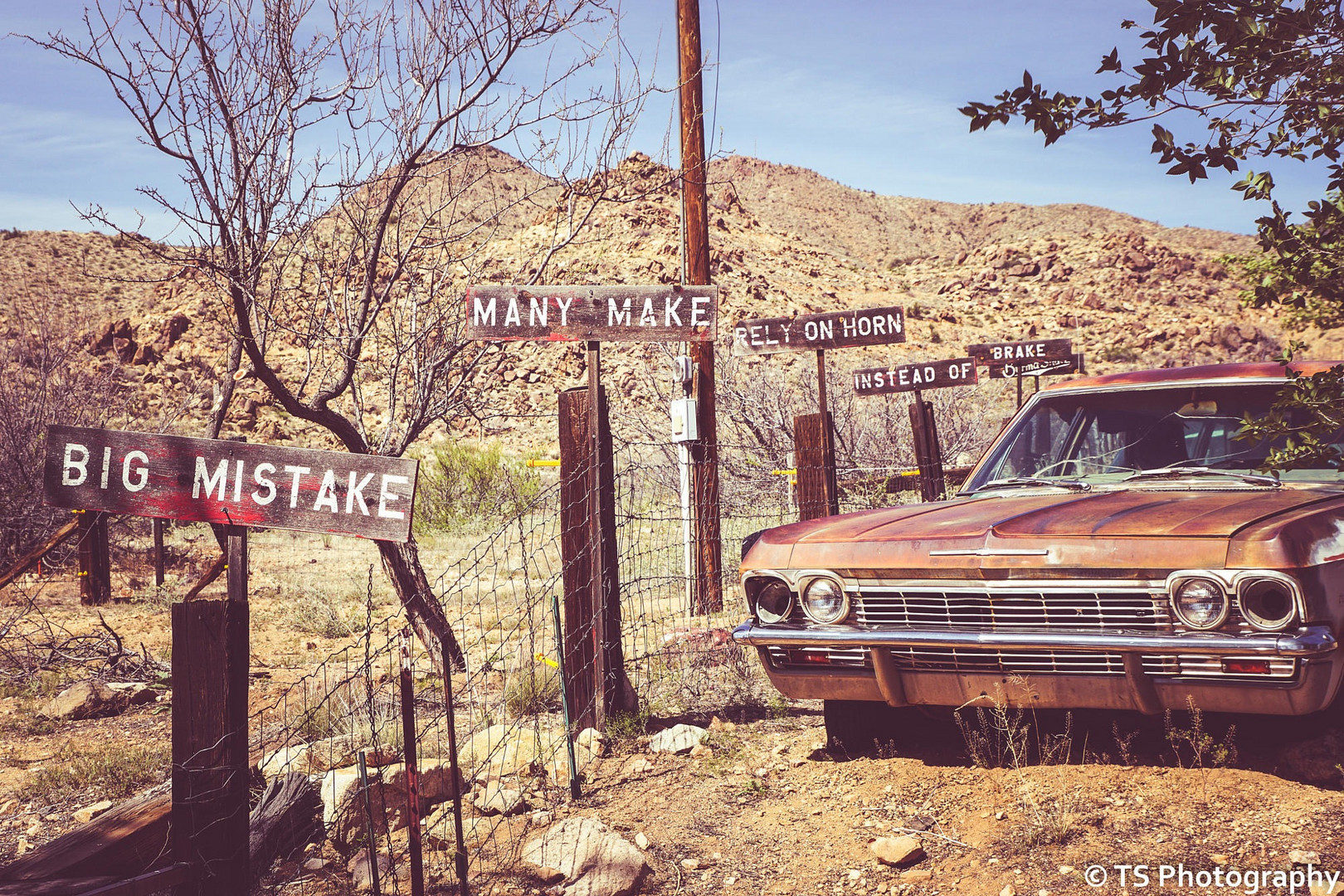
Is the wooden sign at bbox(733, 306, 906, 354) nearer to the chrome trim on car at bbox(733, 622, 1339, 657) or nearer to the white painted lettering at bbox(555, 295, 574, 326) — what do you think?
the white painted lettering at bbox(555, 295, 574, 326)

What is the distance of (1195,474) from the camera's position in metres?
4.58

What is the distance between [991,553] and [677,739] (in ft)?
6.47

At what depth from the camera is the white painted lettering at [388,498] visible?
127 inches

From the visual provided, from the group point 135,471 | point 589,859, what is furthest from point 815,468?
point 135,471

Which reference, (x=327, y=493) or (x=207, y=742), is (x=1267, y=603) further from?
Answer: (x=207, y=742)

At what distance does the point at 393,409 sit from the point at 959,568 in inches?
170

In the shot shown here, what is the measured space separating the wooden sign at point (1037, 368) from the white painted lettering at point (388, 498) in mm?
7025

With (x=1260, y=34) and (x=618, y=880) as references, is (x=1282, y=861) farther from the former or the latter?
(x=1260, y=34)

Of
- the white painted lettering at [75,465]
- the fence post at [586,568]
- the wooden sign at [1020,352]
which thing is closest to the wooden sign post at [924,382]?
the wooden sign at [1020,352]

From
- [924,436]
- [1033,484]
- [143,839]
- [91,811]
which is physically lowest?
[91,811]

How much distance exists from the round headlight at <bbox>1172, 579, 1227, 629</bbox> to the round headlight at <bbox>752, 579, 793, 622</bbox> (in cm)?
143

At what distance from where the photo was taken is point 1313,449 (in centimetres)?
351

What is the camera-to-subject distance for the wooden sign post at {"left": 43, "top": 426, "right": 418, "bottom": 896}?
120 inches

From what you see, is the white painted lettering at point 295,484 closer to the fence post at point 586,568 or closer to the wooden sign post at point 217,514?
the wooden sign post at point 217,514
